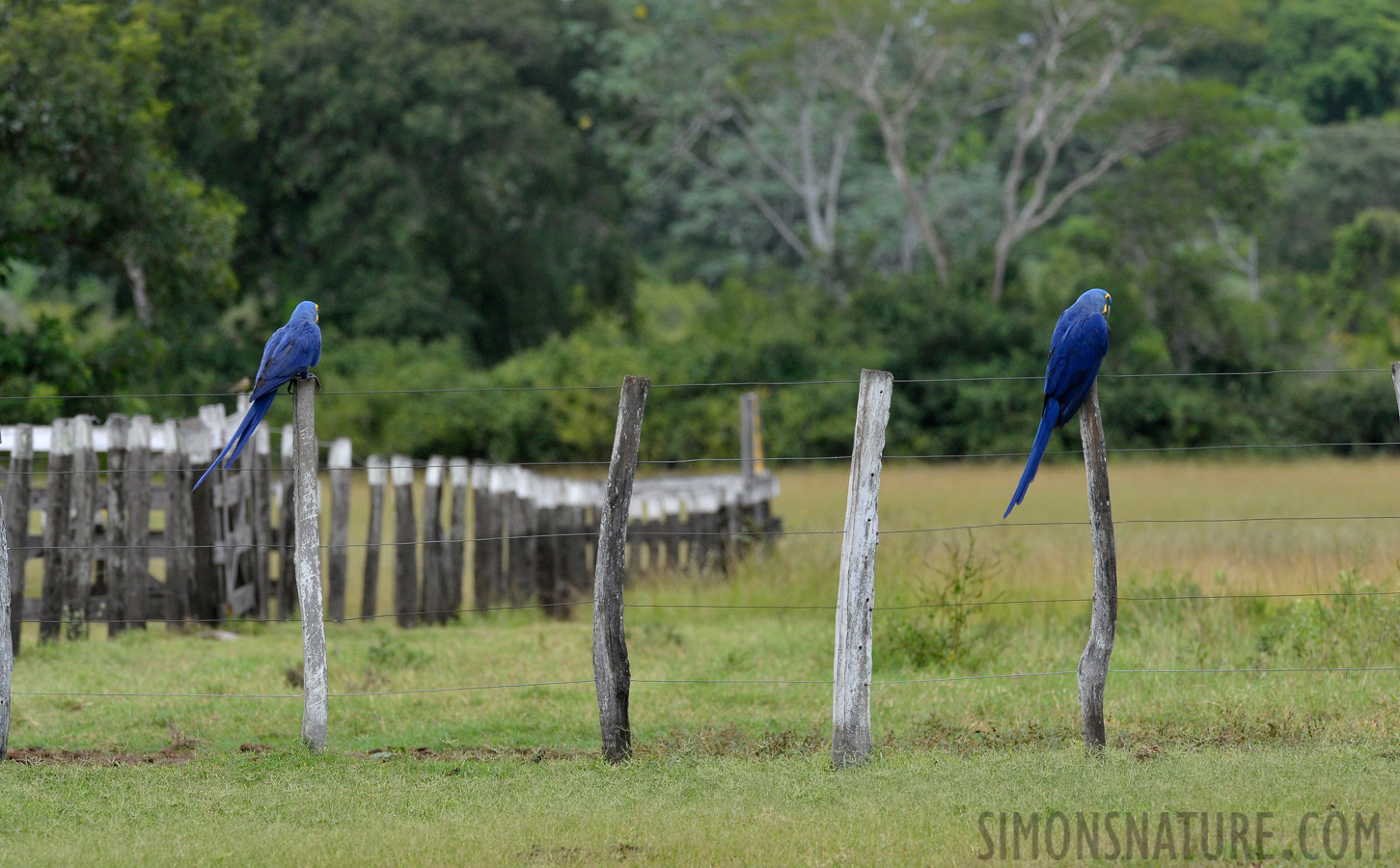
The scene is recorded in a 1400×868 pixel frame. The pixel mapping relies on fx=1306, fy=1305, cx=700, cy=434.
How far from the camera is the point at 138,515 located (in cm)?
975

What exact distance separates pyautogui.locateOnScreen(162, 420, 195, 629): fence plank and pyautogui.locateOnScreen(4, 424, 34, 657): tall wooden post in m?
0.95

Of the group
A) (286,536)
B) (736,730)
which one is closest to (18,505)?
(286,536)

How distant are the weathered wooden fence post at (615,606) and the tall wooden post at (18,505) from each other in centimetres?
514

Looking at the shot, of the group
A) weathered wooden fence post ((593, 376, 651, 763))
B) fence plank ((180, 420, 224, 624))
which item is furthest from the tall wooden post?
weathered wooden fence post ((593, 376, 651, 763))

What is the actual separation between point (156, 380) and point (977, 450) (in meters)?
14.8

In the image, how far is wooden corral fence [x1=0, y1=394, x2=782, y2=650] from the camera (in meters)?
9.33

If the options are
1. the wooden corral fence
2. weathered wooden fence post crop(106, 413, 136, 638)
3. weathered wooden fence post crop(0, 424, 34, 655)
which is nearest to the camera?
weathered wooden fence post crop(0, 424, 34, 655)

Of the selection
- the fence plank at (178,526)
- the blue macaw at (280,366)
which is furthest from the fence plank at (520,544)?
the blue macaw at (280,366)

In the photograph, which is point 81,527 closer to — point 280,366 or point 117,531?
point 117,531

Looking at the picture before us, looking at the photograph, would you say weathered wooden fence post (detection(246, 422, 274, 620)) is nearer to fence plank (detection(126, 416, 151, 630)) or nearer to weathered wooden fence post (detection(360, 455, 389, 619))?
weathered wooden fence post (detection(360, 455, 389, 619))

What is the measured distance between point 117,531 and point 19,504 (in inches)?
28.1

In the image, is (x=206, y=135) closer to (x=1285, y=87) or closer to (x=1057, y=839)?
(x=1057, y=839)

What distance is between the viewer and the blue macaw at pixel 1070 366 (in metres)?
5.59

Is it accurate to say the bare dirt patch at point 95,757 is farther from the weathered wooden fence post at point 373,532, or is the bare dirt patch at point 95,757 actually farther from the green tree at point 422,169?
the green tree at point 422,169
